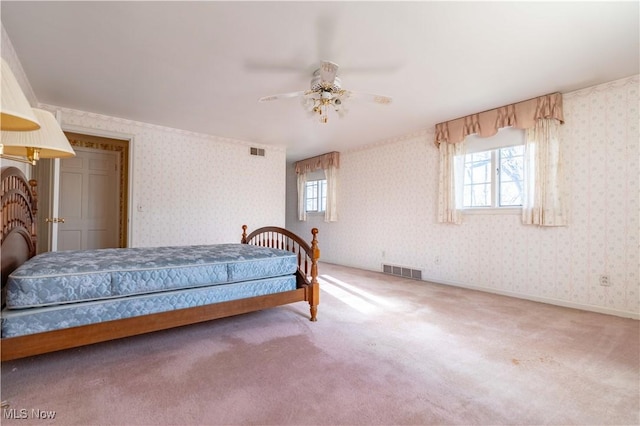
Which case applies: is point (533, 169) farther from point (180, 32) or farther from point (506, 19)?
point (180, 32)

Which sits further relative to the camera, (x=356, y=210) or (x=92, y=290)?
(x=356, y=210)

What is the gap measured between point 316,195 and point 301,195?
0.41 meters

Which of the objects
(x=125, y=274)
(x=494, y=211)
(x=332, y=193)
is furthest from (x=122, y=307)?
(x=332, y=193)

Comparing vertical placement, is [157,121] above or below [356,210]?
above

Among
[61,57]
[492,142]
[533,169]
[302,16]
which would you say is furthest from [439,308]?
[61,57]

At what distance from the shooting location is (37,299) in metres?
1.71

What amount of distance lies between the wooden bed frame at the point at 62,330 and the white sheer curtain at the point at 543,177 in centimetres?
276

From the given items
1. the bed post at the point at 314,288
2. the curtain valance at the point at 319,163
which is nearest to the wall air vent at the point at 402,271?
the curtain valance at the point at 319,163

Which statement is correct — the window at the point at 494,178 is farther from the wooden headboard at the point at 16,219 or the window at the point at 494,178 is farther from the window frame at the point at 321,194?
the wooden headboard at the point at 16,219

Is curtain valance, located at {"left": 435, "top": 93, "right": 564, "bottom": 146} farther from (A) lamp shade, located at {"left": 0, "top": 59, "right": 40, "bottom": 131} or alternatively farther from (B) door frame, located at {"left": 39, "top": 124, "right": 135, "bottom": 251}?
(B) door frame, located at {"left": 39, "top": 124, "right": 135, "bottom": 251}

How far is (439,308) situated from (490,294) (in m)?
1.13

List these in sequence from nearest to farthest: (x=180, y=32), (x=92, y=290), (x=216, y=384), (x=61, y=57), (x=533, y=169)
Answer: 1. (x=216, y=384)
2. (x=92, y=290)
3. (x=180, y=32)
4. (x=61, y=57)
5. (x=533, y=169)

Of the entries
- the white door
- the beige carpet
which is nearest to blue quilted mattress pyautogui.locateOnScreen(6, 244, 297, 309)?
the beige carpet

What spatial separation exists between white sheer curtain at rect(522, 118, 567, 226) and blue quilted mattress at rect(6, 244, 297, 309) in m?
3.03
